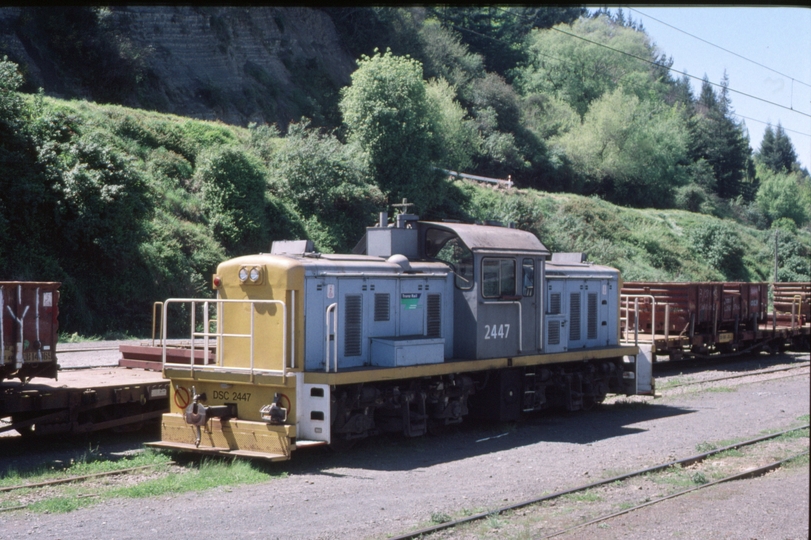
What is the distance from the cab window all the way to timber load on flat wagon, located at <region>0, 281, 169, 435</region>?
16.0 feet

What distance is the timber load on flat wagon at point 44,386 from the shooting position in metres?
A: 10.1

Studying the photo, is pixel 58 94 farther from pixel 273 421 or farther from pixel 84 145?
pixel 273 421

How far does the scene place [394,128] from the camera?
137 feet

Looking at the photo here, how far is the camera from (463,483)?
8914 millimetres

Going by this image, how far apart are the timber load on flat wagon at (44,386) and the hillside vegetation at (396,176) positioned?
45.9 feet

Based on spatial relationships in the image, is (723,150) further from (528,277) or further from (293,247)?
(293,247)

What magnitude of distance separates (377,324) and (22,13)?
35686mm

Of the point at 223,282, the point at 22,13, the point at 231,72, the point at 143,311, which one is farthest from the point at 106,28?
the point at 223,282

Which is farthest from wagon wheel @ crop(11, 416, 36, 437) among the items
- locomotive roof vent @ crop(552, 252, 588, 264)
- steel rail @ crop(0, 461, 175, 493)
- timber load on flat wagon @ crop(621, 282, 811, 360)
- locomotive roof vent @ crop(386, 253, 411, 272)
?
timber load on flat wagon @ crop(621, 282, 811, 360)

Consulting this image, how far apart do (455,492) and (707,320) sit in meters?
16.9

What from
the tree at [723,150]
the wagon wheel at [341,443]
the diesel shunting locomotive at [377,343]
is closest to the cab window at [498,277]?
the diesel shunting locomotive at [377,343]

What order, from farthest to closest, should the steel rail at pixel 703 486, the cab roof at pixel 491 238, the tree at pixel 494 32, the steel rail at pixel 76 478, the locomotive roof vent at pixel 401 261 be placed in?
the tree at pixel 494 32 → the cab roof at pixel 491 238 → the locomotive roof vent at pixel 401 261 → the steel rail at pixel 76 478 → the steel rail at pixel 703 486

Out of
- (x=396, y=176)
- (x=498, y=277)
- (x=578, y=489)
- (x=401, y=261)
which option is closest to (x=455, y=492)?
(x=578, y=489)

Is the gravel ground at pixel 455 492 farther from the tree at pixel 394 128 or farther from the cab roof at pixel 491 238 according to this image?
the tree at pixel 394 128
